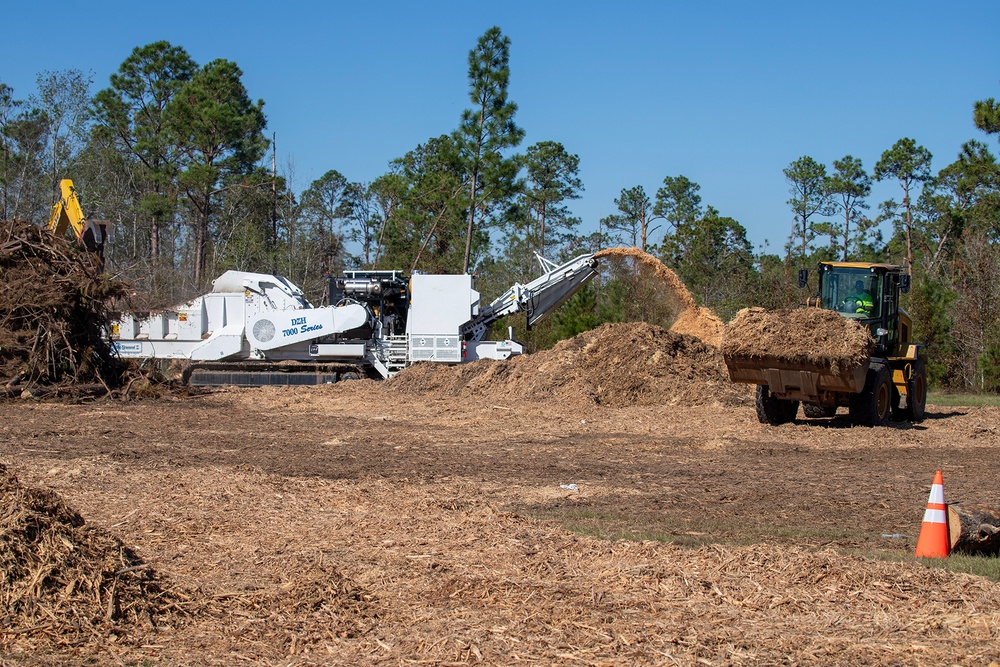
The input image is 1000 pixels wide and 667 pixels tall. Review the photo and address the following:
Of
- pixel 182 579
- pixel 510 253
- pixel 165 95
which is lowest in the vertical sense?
pixel 182 579

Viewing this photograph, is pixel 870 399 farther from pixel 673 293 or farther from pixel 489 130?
pixel 489 130

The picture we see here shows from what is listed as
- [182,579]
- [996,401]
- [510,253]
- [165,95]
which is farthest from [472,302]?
[165,95]

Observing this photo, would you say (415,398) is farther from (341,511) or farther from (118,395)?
(341,511)

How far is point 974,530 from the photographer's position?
24.3 ft

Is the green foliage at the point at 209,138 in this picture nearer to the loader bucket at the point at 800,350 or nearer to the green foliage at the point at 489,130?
the green foliage at the point at 489,130

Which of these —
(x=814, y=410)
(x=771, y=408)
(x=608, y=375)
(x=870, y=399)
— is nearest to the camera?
(x=870, y=399)

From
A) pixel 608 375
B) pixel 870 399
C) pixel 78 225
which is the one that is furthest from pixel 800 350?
pixel 78 225

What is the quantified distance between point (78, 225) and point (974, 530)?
64.4 feet

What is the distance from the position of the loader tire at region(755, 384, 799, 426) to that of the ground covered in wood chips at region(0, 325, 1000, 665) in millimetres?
288

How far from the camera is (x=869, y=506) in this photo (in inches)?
372

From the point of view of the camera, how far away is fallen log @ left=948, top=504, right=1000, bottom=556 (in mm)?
7391

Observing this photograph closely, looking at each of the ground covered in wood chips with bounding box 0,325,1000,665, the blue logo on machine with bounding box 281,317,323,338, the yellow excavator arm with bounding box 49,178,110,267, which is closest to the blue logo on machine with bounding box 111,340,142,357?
the yellow excavator arm with bounding box 49,178,110,267

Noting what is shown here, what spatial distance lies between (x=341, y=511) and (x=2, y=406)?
453 inches

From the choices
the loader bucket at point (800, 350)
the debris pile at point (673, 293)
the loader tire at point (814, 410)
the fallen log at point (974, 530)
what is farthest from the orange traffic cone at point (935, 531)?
the debris pile at point (673, 293)
